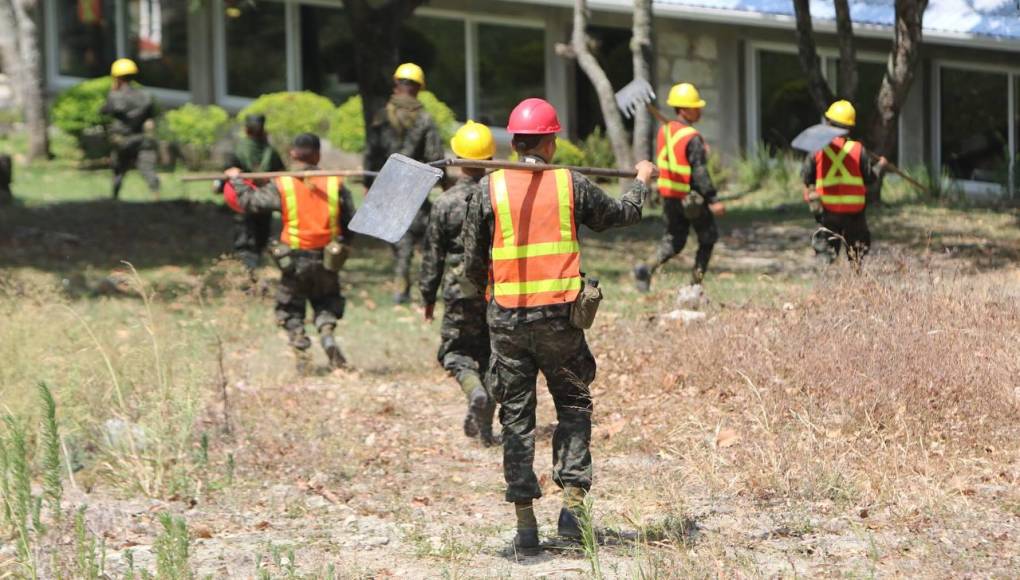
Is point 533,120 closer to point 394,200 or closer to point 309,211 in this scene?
point 394,200

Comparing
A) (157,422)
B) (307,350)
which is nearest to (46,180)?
(307,350)

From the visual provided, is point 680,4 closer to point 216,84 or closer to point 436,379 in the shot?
point 216,84

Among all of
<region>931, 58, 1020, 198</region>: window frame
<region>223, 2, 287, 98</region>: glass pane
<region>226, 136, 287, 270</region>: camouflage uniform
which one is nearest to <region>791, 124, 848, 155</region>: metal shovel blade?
<region>226, 136, 287, 270</region>: camouflage uniform

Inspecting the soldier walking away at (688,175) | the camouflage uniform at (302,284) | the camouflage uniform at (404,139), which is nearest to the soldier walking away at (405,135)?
the camouflage uniform at (404,139)

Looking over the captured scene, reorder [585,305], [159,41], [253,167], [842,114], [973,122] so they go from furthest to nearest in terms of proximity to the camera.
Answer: [159,41]
[973,122]
[253,167]
[842,114]
[585,305]

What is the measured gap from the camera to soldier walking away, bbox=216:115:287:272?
14784 mm

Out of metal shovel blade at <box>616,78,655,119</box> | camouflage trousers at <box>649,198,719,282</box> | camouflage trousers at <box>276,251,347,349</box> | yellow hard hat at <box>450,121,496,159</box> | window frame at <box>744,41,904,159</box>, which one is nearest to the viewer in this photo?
yellow hard hat at <box>450,121,496,159</box>

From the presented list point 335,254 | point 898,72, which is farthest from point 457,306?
point 898,72

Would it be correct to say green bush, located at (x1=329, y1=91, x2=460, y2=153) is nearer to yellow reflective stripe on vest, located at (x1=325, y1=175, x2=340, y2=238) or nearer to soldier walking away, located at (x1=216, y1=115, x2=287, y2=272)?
soldier walking away, located at (x1=216, y1=115, x2=287, y2=272)

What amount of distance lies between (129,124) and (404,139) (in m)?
6.87

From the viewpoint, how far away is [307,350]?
11.7 m

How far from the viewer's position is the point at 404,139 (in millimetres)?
13531

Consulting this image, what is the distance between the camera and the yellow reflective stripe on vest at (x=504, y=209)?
686cm

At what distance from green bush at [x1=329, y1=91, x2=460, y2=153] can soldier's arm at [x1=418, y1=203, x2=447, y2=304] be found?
12.8m
